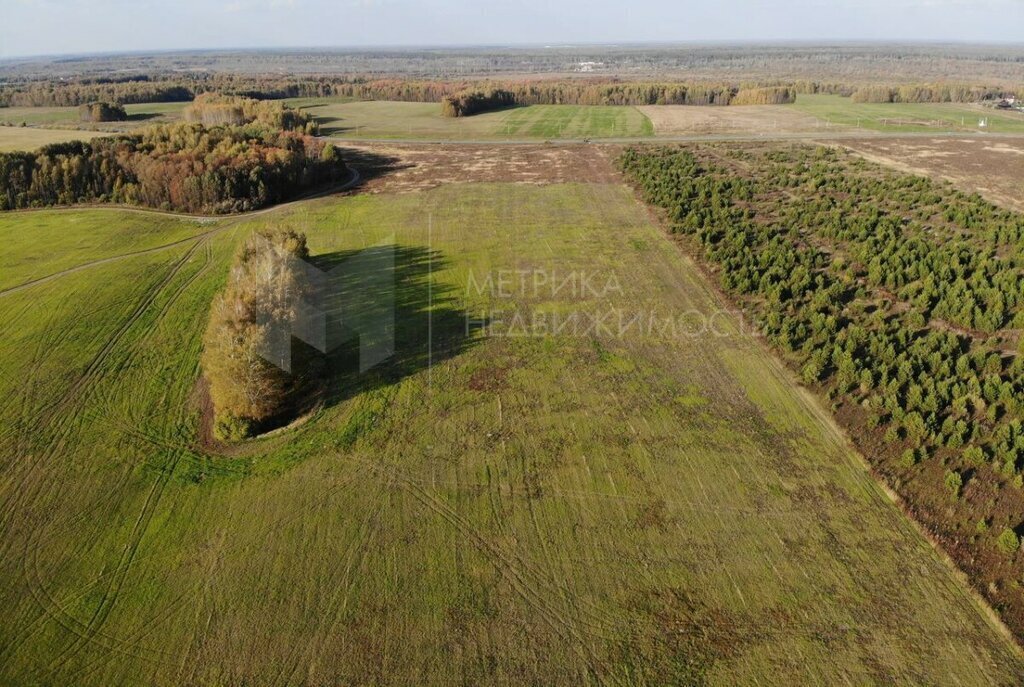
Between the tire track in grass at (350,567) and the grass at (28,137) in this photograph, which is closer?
the tire track in grass at (350,567)

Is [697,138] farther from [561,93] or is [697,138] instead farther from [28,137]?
[28,137]

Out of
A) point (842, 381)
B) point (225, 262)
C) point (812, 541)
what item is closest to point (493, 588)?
point (812, 541)

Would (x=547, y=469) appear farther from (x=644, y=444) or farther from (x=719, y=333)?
(x=719, y=333)

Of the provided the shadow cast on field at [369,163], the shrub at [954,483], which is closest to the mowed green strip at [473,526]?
the shrub at [954,483]

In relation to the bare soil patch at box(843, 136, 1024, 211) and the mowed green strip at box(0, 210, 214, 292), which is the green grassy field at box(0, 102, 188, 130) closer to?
the mowed green strip at box(0, 210, 214, 292)

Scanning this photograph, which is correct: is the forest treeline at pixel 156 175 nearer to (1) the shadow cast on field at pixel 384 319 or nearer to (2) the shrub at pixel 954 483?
(1) the shadow cast on field at pixel 384 319

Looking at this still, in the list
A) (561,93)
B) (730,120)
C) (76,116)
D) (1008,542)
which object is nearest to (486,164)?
(730,120)

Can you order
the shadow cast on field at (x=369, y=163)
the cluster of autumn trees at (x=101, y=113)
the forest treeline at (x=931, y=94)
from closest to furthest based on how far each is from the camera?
the shadow cast on field at (x=369, y=163) < the cluster of autumn trees at (x=101, y=113) < the forest treeline at (x=931, y=94)
